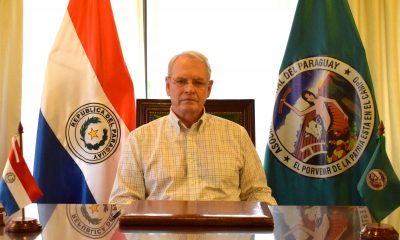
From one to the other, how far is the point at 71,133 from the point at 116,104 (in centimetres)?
32

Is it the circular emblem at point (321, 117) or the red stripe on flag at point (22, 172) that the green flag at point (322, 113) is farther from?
the red stripe on flag at point (22, 172)

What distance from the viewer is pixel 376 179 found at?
81.1 inches

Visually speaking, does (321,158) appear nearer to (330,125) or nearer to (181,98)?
(330,125)

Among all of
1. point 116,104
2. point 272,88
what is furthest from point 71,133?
point 272,88

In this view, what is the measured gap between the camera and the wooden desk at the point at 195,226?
4.56 feet

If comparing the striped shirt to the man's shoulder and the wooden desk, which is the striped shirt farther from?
the wooden desk

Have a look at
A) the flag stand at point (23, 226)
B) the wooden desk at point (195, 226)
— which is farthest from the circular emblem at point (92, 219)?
the flag stand at point (23, 226)

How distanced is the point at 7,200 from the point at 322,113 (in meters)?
1.96

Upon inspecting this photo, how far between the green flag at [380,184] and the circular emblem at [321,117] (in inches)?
28.9

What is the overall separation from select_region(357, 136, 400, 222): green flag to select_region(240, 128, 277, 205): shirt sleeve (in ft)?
1.49

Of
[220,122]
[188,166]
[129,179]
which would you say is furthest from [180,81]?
[129,179]

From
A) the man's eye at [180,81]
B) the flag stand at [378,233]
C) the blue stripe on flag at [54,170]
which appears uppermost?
the man's eye at [180,81]

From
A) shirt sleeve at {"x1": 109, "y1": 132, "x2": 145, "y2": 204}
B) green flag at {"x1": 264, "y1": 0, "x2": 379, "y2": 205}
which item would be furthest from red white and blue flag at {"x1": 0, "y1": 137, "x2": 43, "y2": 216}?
green flag at {"x1": 264, "y1": 0, "x2": 379, "y2": 205}

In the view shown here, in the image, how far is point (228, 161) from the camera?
243 cm
